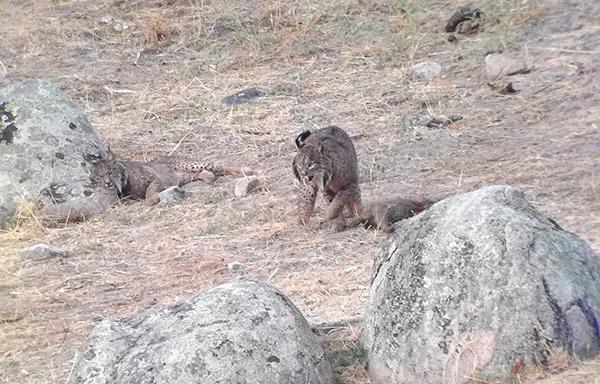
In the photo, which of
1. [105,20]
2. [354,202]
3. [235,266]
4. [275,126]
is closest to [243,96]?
[275,126]

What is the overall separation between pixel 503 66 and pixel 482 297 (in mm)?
7351

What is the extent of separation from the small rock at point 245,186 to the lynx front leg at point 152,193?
779mm

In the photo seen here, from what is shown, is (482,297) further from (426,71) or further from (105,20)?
(105,20)

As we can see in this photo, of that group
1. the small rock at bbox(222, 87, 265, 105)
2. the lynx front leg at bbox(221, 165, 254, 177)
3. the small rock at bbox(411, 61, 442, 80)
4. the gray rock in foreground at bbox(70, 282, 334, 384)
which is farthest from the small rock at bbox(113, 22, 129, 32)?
the gray rock in foreground at bbox(70, 282, 334, 384)

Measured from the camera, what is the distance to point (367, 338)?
21.9 feet

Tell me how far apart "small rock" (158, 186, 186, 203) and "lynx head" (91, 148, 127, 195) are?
0.41 metres

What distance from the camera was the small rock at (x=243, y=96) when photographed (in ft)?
45.8

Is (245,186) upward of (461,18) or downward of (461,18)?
downward

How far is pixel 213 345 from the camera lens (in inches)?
249

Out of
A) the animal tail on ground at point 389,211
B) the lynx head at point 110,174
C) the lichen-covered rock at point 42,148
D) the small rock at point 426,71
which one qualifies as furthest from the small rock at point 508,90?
the lichen-covered rock at point 42,148

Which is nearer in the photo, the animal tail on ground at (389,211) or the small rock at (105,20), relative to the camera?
the animal tail on ground at (389,211)

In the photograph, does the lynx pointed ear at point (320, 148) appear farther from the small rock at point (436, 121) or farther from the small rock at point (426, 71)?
the small rock at point (426, 71)

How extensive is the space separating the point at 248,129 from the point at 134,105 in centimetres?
185

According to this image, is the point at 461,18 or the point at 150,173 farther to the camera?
the point at 461,18
